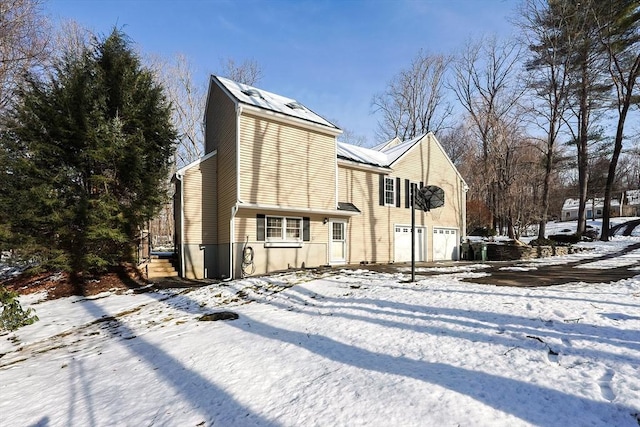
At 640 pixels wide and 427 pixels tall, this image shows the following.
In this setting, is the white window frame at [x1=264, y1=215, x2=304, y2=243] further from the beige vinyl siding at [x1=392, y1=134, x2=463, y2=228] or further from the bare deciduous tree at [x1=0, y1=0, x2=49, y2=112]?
the bare deciduous tree at [x1=0, y1=0, x2=49, y2=112]

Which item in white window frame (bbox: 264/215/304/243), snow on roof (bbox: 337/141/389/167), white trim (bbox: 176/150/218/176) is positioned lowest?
white window frame (bbox: 264/215/304/243)

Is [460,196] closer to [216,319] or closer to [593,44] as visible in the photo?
[593,44]

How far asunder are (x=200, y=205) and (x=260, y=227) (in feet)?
9.48

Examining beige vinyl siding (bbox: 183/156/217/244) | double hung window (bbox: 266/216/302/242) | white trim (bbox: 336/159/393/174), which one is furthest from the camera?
white trim (bbox: 336/159/393/174)

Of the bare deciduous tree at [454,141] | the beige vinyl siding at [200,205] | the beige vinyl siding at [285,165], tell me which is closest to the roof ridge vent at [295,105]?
the beige vinyl siding at [285,165]

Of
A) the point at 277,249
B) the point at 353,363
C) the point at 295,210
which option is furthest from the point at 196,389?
the point at 295,210

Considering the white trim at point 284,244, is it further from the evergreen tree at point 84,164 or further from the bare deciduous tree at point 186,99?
the bare deciduous tree at point 186,99

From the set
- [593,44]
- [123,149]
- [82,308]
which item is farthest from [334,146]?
[593,44]

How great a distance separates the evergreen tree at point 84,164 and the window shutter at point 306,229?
5417mm

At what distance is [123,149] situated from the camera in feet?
36.4

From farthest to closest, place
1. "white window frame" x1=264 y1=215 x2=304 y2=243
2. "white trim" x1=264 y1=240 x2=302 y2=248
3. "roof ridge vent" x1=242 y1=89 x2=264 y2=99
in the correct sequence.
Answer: "roof ridge vent" x1=242 y1=89 x2=264 y2=99 < "white window frame" x1=264 y1=215 x2=304 y2=243 < "white trim" x1=264 y1=240 x2=302 y2=248

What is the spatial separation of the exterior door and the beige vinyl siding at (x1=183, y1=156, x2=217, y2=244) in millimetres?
4878

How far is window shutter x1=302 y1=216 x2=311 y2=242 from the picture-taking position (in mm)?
12617

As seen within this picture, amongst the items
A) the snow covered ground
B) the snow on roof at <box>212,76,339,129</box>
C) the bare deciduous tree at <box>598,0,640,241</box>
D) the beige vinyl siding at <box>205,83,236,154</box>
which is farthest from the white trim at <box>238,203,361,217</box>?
the bare deciduous tree at <box>598,0,640,241</box>
